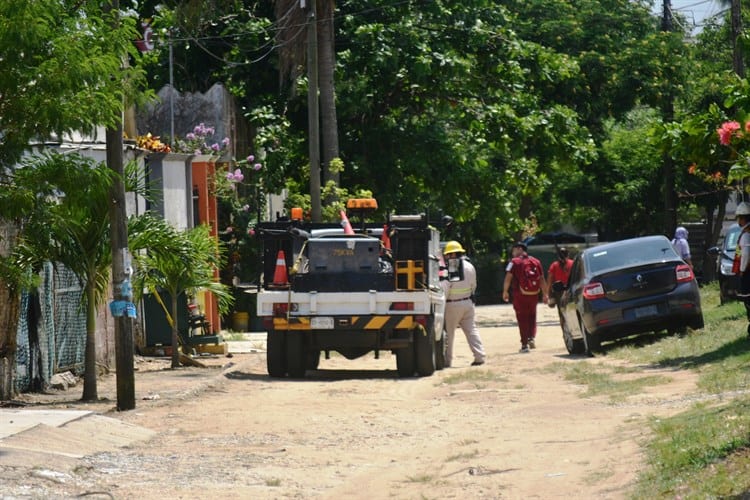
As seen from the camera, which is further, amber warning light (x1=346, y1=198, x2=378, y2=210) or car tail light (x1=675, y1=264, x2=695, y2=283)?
amber warning light (x1=346, y1=198, x2=378, y2=210)

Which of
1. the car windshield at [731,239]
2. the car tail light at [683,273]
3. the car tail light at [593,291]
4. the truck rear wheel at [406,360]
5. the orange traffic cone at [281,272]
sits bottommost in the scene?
the truck rear wheel at [406,360]

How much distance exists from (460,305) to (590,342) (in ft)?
6.93

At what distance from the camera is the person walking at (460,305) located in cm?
2178

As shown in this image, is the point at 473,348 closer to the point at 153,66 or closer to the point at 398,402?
the point at 398,402

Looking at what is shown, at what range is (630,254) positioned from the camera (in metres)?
21.2

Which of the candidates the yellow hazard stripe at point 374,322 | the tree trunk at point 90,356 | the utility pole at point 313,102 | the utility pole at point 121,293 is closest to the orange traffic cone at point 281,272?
the yellow hazard stripe at point 374,322

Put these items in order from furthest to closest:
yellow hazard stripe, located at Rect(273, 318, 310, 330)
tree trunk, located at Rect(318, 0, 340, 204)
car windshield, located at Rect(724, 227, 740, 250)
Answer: tree trunk, located at Rect(318, 0, 340, 204) < car windshield, located at Rect(724, 227, 740, 250) < yellow hazard stripe, located at Rect(273, 318, 310, 330)

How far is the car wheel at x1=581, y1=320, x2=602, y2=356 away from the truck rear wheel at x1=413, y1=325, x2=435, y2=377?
2507 mm

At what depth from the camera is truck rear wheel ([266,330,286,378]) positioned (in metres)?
19.9

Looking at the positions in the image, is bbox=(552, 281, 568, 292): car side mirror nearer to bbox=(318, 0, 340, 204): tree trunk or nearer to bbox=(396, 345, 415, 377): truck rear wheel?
bbox=(396, 345, 415, 377): truck rear wheel

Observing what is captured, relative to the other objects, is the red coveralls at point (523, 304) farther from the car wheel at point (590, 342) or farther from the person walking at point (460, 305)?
the car wheel at point (590, 342)

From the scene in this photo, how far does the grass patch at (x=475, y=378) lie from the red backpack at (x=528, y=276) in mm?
3670

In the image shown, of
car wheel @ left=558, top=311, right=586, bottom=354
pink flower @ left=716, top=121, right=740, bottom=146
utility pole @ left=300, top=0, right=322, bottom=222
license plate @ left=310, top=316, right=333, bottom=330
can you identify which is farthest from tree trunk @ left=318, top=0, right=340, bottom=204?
pink flower @ left=716, top=121, right=740, bottom=146

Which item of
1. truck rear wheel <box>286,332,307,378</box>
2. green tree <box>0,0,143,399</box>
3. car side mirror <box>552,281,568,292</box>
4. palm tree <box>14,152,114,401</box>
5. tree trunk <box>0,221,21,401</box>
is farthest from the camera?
car side mirror <box>552,281,568,292</box>
